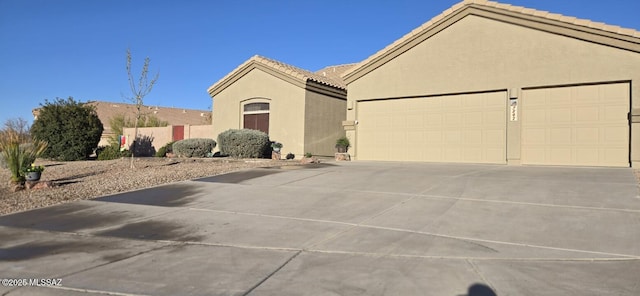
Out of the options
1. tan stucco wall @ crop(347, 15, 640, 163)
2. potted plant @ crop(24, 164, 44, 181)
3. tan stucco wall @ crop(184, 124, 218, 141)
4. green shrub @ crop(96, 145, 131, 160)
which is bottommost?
potted plant @ crop(24, 164, 44, 181)

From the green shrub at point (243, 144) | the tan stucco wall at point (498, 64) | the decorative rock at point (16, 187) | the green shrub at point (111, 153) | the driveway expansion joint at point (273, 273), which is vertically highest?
the tan stucco wall at point (498, 64)

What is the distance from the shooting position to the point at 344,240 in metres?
6.42

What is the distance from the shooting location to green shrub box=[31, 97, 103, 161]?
25.2m

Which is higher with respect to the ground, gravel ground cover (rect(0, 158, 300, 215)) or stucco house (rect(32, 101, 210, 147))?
stucco house (rect(32, 101, 210, 147))

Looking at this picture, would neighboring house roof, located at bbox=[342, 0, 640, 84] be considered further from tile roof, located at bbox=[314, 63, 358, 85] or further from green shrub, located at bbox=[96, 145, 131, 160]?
green shrub, located at bbox=[96, 145, 131, 160]

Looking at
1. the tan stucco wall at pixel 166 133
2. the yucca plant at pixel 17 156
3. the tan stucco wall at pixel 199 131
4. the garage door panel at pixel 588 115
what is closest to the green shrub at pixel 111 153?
the tan stucco wall at pixel 166 133

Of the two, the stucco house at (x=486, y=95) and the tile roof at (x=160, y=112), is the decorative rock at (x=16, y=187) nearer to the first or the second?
the stucco house at (x=486, y=95)

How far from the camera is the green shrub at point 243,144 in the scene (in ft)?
60.2

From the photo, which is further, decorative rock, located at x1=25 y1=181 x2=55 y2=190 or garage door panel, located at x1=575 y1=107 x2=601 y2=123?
garage door panel, located at x1=575 y1=107 x2=601 y2=123

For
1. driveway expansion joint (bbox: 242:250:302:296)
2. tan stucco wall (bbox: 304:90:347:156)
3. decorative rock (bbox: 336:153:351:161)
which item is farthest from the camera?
tan stucco wall (bbox: 304:90:347:156)

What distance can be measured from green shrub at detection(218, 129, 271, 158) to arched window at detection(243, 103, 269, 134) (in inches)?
126

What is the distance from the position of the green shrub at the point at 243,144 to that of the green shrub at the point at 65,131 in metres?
11.7

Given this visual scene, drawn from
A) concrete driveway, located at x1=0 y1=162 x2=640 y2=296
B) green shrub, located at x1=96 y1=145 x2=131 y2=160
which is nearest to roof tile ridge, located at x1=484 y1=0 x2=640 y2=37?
concrete driveway, located at x1=0 y1=162 x2=640 y2=296

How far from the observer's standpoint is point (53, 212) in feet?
30.3
